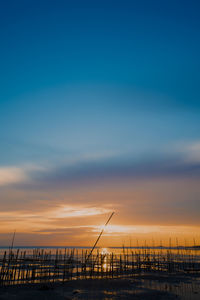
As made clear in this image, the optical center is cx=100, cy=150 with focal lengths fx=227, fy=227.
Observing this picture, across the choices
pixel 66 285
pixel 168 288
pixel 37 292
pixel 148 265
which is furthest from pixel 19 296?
pixel 148 265

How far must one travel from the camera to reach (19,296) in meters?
16.3

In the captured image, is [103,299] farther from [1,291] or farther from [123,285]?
[1,291]

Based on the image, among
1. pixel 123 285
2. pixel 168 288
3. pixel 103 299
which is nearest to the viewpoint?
pixel 103 299

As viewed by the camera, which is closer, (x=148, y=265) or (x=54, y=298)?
(x=54, y=298)

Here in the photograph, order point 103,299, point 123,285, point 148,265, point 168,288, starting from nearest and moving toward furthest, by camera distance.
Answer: point 103,299 → point 168,288 → point 123,285 → point 148,265

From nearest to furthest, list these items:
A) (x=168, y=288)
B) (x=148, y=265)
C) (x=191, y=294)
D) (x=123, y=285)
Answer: (x=191, y=294), (x=168, y=288), (x=123, y=285), (x=148, y=265)

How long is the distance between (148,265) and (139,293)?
75.1 feet

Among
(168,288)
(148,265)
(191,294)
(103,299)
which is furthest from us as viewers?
(148,265)

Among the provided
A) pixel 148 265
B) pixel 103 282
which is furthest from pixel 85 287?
pixel 148 265

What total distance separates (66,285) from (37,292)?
4048mm

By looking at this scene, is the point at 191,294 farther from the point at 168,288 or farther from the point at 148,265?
the point at 148,265

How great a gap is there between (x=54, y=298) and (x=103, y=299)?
11.5 ft

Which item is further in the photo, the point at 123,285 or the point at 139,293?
the point at 123,285

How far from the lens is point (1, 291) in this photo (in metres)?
17.7
